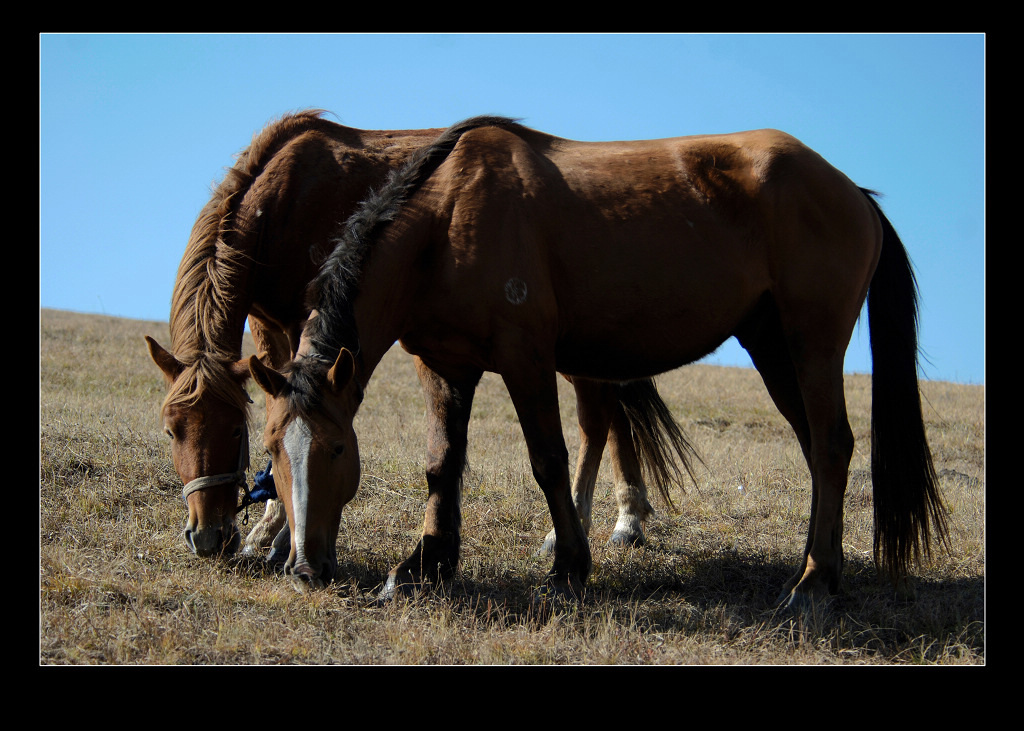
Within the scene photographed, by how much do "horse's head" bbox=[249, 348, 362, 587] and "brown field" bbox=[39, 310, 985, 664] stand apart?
367 mm

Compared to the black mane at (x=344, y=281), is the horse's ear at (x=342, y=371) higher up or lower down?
lower down

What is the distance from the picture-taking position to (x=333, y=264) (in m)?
4.39

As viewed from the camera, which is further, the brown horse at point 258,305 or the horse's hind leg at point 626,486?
the horse's hind leg at point 626,486

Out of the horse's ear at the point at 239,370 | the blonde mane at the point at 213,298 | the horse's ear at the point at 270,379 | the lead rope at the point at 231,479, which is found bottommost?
the lead rope at the point at 231,479

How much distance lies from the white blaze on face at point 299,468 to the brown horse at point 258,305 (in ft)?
2.51

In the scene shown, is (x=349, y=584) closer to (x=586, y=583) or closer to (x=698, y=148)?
(x=586, y=583)

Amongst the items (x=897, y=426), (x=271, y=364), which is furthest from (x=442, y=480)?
(x=897, y=426)

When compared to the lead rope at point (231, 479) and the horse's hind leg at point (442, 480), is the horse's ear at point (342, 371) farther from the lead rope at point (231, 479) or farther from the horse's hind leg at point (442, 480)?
the horse's hind leg at point (442, 480)

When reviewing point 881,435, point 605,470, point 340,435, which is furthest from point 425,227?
point 605,470

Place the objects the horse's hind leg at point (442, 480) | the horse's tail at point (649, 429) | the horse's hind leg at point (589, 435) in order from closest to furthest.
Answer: the horse's hind leg at point (442, 480) < the horse's hind leg at point (589, 435) < the horse's tail at point (649, 429)

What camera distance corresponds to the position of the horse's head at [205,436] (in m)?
4.43

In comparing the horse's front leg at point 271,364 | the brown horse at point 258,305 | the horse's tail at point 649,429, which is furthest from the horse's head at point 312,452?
the horse's tail at point 649,429

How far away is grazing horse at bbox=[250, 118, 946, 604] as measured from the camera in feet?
14.8

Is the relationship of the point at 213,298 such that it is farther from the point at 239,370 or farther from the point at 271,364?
the point at 271,364
